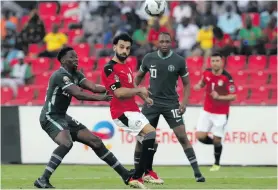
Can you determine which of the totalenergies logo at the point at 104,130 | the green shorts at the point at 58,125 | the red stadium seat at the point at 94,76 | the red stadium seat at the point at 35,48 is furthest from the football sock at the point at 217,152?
the red stadium seat at the point at 35,48

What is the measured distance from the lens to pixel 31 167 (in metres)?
18.0

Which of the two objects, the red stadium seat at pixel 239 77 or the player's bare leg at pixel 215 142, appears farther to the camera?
the red stadium seat at pixel 239 77

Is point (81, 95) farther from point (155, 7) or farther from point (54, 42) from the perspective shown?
point (54, 42)

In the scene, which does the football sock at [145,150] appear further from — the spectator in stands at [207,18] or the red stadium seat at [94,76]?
the spectator in stands at [207,18]

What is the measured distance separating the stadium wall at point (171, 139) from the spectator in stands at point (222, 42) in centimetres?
424

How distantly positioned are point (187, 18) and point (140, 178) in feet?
37.9

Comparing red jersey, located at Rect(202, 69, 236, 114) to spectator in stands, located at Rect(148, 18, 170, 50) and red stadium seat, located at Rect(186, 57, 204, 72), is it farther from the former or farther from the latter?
spectator in stands, located at Rect(148, 18, 170, 50)

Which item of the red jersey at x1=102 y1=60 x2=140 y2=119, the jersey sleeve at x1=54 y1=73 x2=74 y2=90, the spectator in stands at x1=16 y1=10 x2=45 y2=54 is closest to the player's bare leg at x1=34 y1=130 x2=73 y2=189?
the jersey sleeve at x1=54 y1=73 x2=74 y2=90

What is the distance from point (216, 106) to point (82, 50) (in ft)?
23.9

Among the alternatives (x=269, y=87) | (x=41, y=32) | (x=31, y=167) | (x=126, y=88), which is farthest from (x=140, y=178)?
(x=41, y=32)

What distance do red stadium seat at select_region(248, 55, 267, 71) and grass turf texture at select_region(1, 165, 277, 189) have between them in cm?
482

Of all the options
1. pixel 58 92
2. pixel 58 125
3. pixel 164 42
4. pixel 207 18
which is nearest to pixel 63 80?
pixel 58 92

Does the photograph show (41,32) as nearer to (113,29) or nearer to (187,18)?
(113,29)

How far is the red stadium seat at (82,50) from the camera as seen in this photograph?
2372 centimetres
